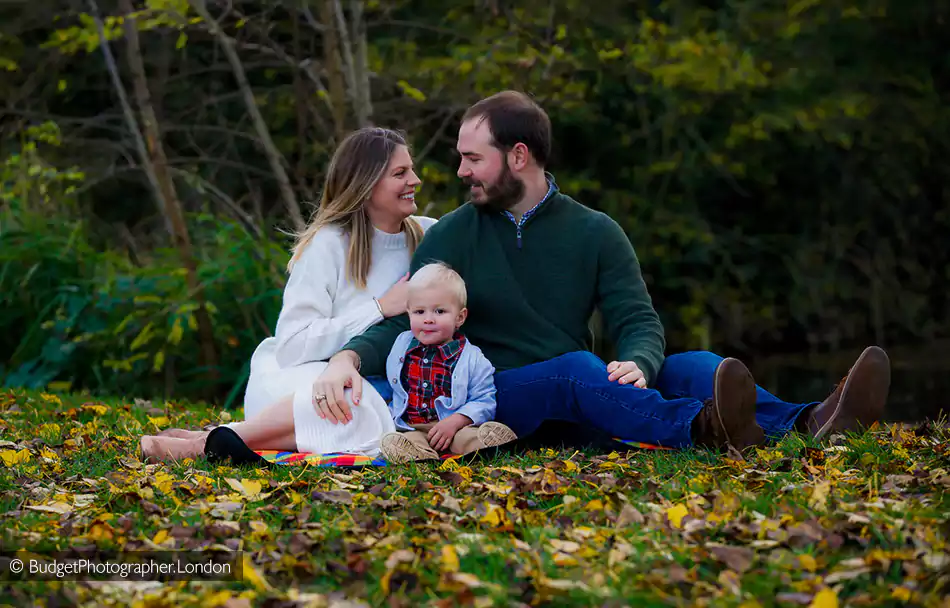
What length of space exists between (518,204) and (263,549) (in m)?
2.05

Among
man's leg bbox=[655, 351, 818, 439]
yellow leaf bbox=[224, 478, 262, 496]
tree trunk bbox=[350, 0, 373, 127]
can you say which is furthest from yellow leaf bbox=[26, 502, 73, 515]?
tree trunk bbox=[350, 0, 373, 127]

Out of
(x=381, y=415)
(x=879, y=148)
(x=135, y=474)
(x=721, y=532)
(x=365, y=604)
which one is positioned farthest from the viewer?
(x=879, y=148)

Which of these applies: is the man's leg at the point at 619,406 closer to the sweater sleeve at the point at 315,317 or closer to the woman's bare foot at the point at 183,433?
the sweater sleeve at the point at 315,317

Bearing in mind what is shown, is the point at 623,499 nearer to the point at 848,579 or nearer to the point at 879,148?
the point at 848,579

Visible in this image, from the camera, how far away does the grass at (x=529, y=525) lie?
251cm

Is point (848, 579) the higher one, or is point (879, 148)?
point (879, 148)

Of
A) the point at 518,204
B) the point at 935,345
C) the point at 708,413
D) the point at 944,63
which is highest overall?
the point at 944,63

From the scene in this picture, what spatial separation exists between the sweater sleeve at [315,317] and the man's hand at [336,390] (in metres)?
0.28

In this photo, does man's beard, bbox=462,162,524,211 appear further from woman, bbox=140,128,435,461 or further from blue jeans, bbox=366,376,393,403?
blue jeans, bbox=366,376,393,403

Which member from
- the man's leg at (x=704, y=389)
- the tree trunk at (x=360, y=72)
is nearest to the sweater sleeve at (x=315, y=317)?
the man's leg at (x=704, y=389)

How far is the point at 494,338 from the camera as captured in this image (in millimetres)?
4512

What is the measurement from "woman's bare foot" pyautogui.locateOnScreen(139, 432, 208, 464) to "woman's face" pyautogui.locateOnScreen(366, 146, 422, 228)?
1.14 metres

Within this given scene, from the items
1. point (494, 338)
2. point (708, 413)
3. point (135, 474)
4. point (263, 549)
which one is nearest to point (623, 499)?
point (708, 413)

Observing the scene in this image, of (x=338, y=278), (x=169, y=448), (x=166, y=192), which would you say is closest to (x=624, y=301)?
(x=338, y=278)
